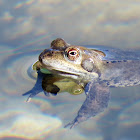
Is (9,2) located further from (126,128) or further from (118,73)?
(126,128)

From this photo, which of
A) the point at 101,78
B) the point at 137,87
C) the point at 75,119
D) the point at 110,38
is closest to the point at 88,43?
the point at 110,38

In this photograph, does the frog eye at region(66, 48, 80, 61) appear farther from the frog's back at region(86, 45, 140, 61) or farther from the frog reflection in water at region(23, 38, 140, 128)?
the frog's back at region(86, 45, 140, 61)

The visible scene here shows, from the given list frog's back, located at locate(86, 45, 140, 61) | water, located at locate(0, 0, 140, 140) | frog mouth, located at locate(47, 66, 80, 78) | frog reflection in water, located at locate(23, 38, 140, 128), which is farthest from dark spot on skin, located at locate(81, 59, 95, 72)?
water, located at locate(0, 0, 140, 140)

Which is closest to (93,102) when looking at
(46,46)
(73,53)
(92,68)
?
(92,68)

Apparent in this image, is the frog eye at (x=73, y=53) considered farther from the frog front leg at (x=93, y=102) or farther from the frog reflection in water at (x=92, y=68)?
the frog front leg at (x=93, y=102)

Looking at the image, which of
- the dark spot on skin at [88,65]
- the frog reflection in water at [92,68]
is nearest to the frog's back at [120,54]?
the frog reflection in water at [92,68]

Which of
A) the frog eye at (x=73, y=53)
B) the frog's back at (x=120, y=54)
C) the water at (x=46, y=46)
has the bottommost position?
the water at (x=46, y=46)

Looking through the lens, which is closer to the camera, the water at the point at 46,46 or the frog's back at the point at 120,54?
the water at the point at 46,46
